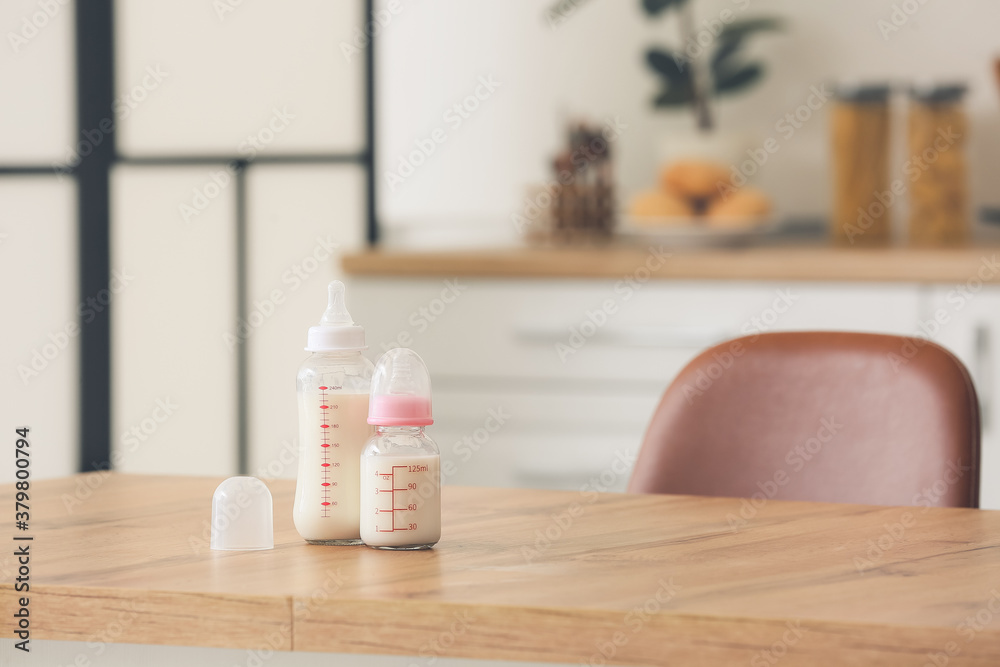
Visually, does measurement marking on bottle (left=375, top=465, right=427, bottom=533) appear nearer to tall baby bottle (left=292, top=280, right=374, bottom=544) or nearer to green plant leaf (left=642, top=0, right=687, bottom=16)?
tall baby bottle (left=292, top=280, right=374, bottom=544)

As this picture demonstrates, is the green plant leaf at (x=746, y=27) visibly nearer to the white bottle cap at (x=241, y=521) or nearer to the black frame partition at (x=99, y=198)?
the black frame partition at (x=99, y=198)

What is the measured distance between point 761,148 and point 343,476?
1864 mm

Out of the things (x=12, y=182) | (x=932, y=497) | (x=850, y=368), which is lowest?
(x=932, y=497)

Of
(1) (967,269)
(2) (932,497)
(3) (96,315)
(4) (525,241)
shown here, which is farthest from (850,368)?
(3) (96,315)

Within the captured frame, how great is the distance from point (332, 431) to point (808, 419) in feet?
2.00

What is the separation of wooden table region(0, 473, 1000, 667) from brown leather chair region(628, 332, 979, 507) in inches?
10.1

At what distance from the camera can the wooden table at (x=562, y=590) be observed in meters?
0.60

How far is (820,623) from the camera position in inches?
23.5

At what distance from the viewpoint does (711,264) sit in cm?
194

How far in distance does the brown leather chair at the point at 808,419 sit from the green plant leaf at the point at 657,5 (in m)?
1.36

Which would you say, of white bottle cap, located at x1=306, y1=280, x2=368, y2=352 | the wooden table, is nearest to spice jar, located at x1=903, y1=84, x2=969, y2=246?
the wooden table

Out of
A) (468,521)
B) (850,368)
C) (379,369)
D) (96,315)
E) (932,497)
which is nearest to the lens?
(379,369)

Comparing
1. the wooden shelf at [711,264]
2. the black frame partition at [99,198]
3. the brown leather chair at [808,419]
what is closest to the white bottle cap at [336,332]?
the brown leather chair at [808,419]

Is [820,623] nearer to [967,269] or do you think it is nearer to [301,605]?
[301,605]
